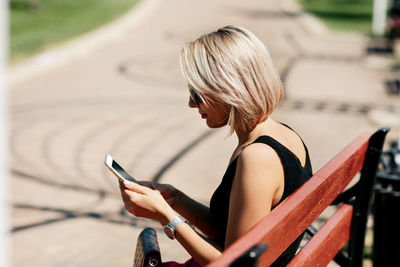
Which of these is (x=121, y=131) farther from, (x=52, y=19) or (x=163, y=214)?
(x=52, y=19)

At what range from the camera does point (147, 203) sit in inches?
81.4

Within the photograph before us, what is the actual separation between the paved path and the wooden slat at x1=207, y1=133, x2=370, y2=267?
195 cm

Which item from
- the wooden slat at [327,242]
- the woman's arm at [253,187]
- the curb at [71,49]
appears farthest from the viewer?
the curb at [71,49]

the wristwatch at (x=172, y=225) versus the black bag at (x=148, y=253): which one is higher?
the wristwatch at (x=172, y=225)

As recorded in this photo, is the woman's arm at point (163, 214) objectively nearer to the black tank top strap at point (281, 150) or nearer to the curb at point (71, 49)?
the black tank top strap at point (281, 150)

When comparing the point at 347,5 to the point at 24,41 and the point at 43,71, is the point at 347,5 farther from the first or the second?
the point at 43,71

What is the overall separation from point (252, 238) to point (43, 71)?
413 inches

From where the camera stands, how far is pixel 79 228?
183 inches

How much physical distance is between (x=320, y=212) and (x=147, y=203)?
2.31ft

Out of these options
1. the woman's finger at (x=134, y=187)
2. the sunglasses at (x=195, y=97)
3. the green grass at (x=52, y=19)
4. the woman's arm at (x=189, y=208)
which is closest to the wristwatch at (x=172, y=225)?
the woman's finger at (x=134, y=187)

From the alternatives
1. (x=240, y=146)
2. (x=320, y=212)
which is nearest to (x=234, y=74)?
(x=240, y=146)

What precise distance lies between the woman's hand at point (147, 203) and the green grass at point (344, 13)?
17.2 metres

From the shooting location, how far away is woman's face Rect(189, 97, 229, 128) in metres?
2.12

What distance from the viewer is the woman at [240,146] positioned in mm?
1901
